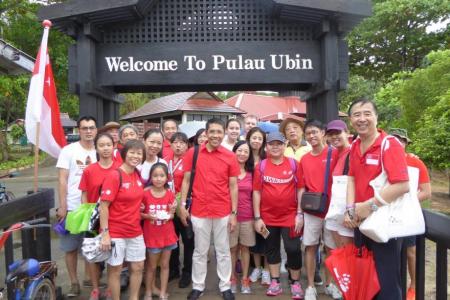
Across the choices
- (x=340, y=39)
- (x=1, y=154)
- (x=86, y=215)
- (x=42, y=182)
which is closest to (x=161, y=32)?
(x=340, y=39)

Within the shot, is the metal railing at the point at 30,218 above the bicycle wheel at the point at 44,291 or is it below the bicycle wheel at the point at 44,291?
above

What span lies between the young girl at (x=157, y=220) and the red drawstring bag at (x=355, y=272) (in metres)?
1.58

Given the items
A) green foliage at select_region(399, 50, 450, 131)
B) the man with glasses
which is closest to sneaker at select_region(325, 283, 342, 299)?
the man with glasses

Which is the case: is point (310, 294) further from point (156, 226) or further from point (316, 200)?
point (156, 226)

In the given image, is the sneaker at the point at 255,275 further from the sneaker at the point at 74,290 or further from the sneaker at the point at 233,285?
the sneaker at the point at 74,290

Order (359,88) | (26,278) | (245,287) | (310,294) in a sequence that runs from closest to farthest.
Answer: (26,278)
(310,294)
(245,287)
(359,88)

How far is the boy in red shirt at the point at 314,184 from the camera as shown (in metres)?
3.83

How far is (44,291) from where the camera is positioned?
133 inches

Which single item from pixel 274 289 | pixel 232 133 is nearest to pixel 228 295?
pixel 274 289

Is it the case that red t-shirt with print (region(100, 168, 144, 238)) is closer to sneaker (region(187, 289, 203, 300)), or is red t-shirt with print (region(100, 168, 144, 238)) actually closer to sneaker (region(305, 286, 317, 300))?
sneaker (region(187, 289, 203, 300))

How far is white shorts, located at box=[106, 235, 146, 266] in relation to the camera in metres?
3.50

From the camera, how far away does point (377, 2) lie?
18.1 meters

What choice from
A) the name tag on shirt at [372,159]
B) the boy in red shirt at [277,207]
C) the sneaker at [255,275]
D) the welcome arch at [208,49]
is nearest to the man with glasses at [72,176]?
the welcome arch at [208,49]

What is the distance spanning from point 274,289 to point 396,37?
1682 cm
